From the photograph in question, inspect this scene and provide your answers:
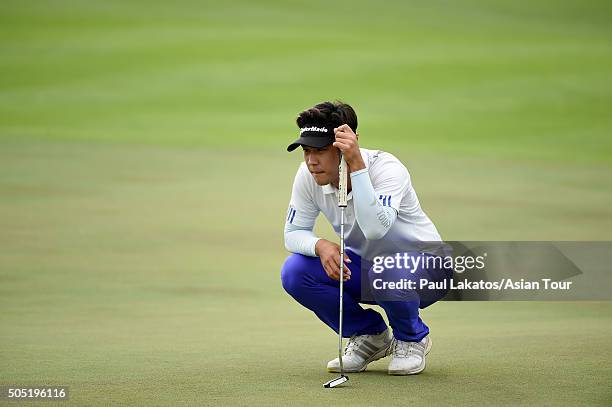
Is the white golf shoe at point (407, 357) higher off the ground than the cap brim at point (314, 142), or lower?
lower

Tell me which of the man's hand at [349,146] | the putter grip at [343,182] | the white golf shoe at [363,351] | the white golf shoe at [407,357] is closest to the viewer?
the man's hand at [349,146]

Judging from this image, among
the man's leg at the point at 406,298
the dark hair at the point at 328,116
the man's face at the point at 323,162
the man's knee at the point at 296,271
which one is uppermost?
the dark hair at the point at 328,116

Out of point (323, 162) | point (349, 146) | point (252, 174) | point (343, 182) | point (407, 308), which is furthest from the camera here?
point (252, 174)

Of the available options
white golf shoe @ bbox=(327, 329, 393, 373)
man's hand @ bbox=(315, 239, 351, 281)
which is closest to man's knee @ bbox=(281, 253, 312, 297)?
man's hand @ bbox=(315, 239, 351, 281)

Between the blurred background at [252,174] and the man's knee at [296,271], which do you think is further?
the blurred background at [252,174]

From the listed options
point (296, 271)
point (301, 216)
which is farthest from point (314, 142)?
point (296, 271)

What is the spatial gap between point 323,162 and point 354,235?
1.16ft

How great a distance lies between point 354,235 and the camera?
3939 mm

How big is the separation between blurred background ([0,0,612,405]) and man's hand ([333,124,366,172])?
2.29 feet

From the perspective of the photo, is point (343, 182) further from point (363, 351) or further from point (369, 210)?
point (363, 351)

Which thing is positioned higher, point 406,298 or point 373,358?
point 406,298

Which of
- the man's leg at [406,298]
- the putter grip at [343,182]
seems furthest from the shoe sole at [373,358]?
the putter grip at [343,182]

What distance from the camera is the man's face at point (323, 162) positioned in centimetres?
370

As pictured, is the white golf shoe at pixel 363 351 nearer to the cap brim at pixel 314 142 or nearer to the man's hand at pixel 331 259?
the man's hand at pixel 331 259
